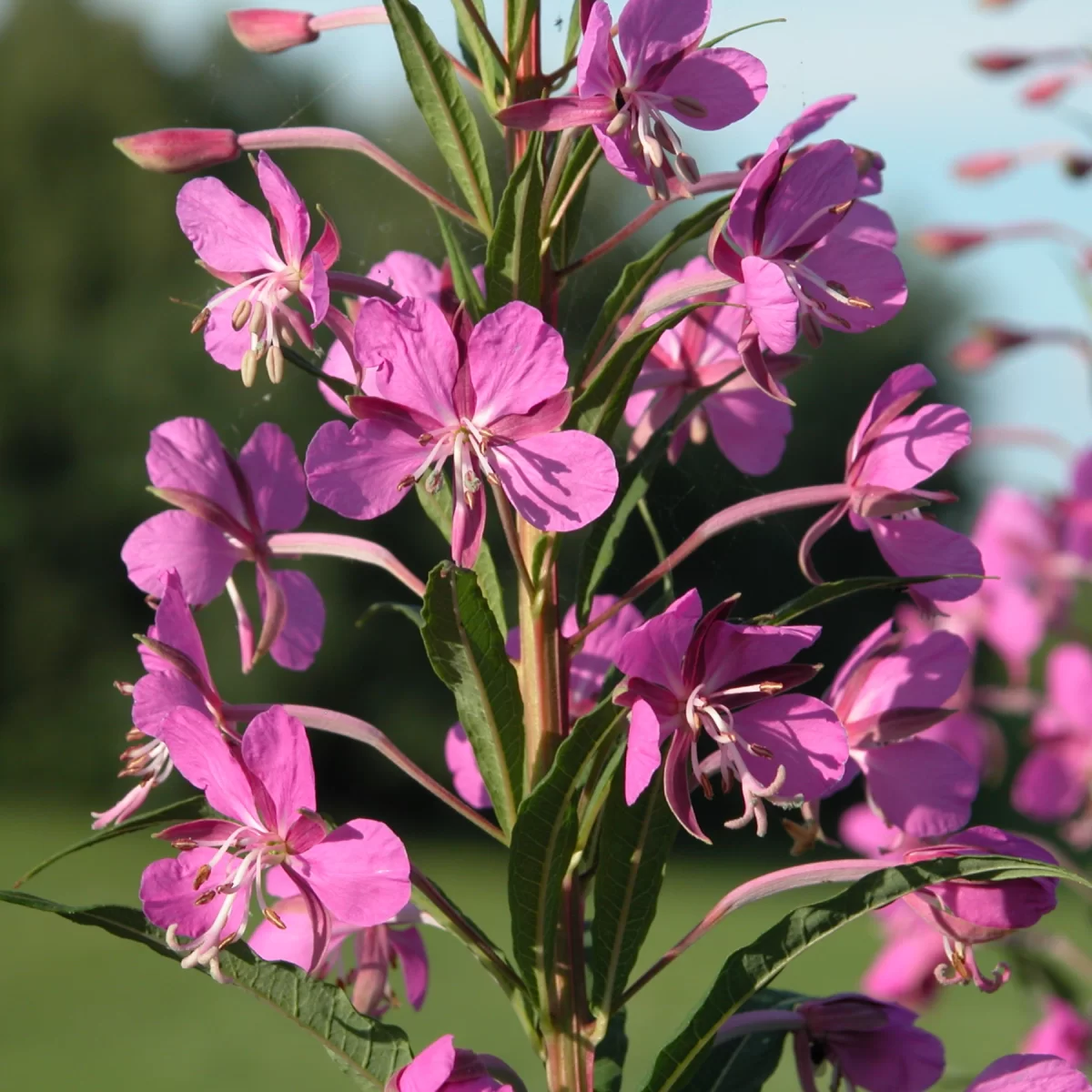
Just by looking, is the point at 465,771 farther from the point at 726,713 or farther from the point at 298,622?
the point at 726,713

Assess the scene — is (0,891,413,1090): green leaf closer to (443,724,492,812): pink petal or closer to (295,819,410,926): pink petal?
(295,819,410,926): pink petal

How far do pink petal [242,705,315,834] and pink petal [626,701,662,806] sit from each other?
0.24 metres

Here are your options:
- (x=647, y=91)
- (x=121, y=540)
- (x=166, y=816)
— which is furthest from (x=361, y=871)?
(x=121, y=540)

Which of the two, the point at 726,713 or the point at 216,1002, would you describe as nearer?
the point at 726,713

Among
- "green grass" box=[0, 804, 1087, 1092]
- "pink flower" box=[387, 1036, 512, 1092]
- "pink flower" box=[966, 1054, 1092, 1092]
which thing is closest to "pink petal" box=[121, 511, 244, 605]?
"pink flower" box=[387, 1036, 512, 1092]

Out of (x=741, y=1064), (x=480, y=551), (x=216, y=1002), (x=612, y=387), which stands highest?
(x=612, y=387)

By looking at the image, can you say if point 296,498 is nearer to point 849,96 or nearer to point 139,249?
point 849,96

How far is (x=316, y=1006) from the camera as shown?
3.63 ft

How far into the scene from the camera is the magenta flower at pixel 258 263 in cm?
109

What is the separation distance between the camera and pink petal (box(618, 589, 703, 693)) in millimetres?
→ 988

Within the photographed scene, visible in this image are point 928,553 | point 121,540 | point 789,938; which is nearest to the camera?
point 789,938

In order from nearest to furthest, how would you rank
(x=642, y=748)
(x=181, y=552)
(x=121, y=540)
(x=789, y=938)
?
(x=642, y=748) → (x=789, y=938) → (x=181, y=552) → (x=121, y=540)

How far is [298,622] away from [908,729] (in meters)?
0.59

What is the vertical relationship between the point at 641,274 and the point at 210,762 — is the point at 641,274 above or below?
above
